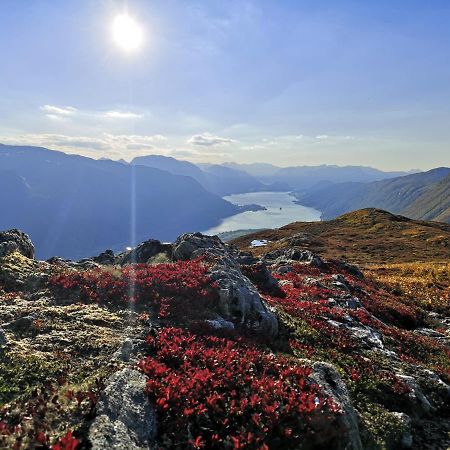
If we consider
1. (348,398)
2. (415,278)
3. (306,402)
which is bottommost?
(415,278)

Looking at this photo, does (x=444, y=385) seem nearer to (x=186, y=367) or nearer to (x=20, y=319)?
(x=186, y=367)

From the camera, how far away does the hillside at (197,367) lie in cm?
959

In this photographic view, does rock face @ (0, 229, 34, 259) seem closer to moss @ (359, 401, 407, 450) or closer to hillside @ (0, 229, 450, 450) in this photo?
hillside @ (0, 229, 450, 450)

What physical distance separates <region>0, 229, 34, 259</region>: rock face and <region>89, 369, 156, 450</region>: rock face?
52.2 feet

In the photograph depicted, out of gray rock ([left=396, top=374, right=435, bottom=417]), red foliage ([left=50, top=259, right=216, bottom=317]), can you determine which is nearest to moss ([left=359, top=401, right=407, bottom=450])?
gray rock ([left=396, top=374, right=435, bottom=417])

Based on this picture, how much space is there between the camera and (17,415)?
351 inches

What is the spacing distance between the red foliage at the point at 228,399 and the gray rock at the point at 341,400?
493 mm

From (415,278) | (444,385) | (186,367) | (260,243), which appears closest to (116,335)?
(186,367)

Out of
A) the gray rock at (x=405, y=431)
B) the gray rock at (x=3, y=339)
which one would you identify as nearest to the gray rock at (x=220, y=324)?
the gray rock at (x=405, y=431)

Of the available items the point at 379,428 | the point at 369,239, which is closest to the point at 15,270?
the point at 379,428

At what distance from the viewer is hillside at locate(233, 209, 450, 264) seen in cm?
8331

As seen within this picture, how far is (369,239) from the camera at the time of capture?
10494cm

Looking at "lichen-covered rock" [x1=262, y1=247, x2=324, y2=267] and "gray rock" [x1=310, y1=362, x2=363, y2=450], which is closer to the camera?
"gray rock" [x1=310, y1=362, x2=363, y2=450]

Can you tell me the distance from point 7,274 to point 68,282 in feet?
12.6
